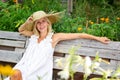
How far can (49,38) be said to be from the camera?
389cm

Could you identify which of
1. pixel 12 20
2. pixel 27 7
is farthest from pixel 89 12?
pixel 12 20

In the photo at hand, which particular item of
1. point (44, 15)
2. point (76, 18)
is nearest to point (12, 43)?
point (44, 15)

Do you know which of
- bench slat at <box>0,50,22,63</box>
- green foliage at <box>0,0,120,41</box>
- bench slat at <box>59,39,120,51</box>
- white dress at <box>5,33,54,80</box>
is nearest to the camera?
bench slat at <box>59,39,120,51</box>

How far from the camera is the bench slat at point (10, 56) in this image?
4180 mm

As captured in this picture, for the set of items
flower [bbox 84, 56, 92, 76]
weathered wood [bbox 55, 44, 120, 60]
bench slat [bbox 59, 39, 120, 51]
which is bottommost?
weathered wood [bbox 55, 44, 120, 60]

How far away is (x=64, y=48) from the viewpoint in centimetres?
395

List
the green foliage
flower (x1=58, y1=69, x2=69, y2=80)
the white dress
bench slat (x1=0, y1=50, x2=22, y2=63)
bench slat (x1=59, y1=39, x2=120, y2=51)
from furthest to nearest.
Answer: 1. the green foliage
2. bench slat (x1=0, y1=50, x2=22, y2=63)
3. the white dress
4. bench slat (x1=59, y1=39, x2=120, y2=51)
5. flower (x1=58, y1=69, x2=69, y2=80)

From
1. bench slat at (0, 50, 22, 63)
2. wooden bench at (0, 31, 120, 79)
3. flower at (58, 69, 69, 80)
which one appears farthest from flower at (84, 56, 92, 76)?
bench slat at (0, 50, 22, 63)

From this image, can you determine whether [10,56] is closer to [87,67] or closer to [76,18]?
[76,18]

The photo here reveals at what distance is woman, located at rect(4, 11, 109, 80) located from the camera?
3.84 meters

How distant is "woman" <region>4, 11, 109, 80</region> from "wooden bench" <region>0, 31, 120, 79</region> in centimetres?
9

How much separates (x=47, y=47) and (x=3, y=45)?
0.77 metres

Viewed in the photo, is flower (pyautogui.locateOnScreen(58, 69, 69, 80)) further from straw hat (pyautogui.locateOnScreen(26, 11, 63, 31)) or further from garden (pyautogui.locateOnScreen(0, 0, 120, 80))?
garden (pyautogui.locateOnScreen(0, 0, 120, 80))

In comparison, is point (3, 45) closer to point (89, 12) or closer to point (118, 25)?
point (118, 25)
